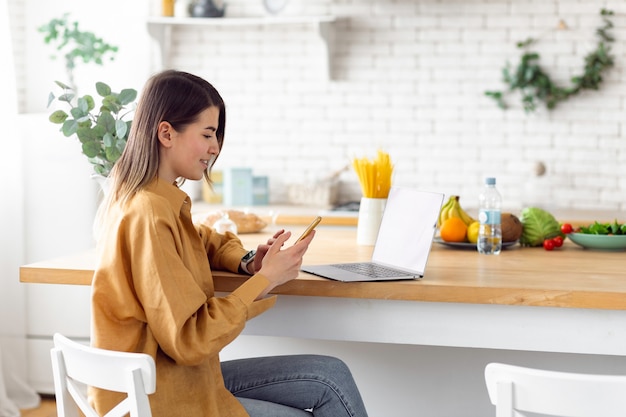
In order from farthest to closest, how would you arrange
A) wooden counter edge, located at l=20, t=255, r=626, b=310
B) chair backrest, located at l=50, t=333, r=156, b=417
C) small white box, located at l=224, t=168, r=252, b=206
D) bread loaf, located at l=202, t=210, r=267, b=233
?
small white box, located at l=224, t=168, r=252, b=206
bread loaf, located at l=202, t=210, r=267, b=233
wooden counter edge, located at l=20, t=255, r=626, b=310
chair backrest, located at l=50, t=333, r=156, b=417

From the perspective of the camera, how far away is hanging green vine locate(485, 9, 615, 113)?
476cm

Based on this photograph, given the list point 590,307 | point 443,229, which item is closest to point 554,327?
point 590,307

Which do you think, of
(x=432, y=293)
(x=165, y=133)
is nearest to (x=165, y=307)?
(x=165, y=133)

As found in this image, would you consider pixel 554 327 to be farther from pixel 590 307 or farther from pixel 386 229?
pixel 386 229

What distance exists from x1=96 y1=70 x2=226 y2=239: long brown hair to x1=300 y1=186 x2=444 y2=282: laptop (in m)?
0.59

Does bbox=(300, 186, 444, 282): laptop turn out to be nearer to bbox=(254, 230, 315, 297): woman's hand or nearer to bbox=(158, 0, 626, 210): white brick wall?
bbox=(254, 230, 315, 297): woman's hand

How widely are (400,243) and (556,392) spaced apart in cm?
102

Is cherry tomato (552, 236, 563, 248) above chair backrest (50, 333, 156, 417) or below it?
above

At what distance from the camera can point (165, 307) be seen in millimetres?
1844

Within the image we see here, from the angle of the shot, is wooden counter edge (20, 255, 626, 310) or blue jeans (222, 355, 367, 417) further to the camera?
blue jeans (222, 355, 367, 417)

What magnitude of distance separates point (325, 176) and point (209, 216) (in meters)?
1.97

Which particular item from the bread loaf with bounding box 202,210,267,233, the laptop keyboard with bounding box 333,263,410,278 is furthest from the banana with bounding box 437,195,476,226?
the bread loaf with bounding box 202,210,267,233

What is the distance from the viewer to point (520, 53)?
16.0 feet

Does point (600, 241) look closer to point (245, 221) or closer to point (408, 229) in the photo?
point (408, 229)
